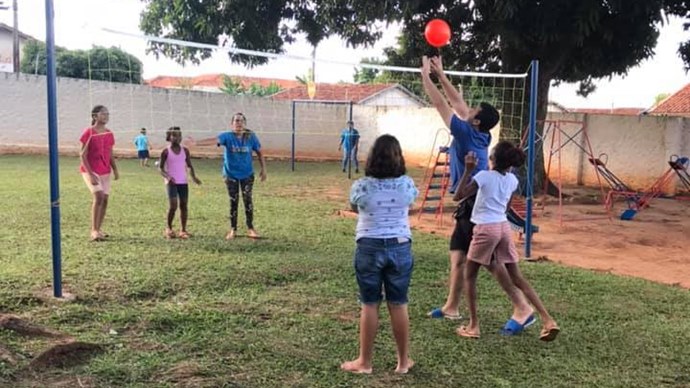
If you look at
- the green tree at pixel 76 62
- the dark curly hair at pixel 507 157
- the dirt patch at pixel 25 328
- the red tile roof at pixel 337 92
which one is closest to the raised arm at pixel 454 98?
the dark curly hair at pixel 507 157

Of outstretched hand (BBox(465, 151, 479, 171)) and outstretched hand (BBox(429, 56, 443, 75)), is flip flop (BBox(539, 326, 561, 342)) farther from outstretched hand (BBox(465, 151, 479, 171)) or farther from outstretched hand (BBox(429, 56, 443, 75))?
outstretched hand (BBox(429, 56, 443, 75))

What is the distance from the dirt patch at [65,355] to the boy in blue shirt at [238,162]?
11.8 feet

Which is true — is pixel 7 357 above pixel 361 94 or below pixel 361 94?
below

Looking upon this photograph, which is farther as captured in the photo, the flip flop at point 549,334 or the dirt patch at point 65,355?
the flip flop at point 549,334

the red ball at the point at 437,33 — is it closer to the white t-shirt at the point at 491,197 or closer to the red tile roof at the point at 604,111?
the white t-shirt at the point at 491,197

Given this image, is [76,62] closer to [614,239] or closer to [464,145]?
[614,239]

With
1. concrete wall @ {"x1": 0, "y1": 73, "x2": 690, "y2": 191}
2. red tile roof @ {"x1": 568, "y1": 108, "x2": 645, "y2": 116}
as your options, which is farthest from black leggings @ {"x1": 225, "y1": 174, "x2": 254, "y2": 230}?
red tile roof @ {"x1": 568, "y1": 108, "x2": 645, "y2": 116}

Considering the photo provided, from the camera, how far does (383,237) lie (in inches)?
133

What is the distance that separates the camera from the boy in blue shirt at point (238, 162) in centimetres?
720

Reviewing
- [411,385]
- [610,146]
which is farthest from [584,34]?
[411,385]

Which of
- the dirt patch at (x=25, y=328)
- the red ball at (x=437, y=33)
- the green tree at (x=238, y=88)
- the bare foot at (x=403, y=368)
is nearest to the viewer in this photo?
the bare foot at (x=403, y=368)

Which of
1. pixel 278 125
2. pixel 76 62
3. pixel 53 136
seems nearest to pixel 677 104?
pixel 278 125

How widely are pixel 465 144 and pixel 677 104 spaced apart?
3115cm

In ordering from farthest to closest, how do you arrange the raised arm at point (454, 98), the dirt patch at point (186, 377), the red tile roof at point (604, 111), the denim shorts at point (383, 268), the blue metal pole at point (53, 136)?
the red tile roof at point (604, 111)
the blue metal pole at point (53, 136)
the raised arm at point (454, 98)
the denim shorts at point (383, 268)
the dirt patch at point (186, 377)
